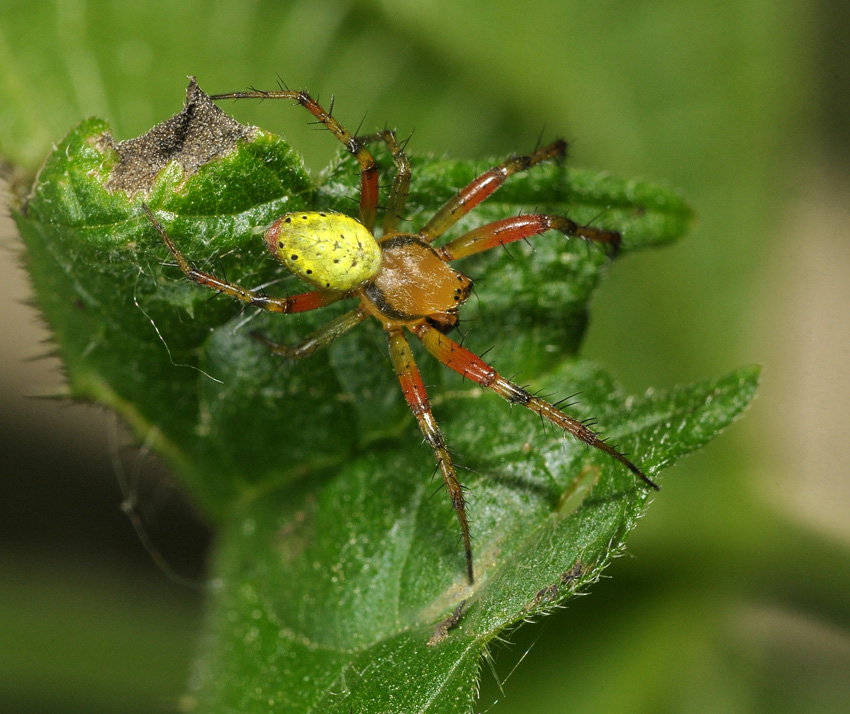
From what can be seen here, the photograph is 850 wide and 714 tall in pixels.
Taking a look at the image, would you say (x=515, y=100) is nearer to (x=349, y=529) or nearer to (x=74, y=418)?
(x=349, y=529)

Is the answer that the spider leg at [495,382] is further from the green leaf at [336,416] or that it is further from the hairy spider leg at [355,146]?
the hairy spider leg at [355,146]

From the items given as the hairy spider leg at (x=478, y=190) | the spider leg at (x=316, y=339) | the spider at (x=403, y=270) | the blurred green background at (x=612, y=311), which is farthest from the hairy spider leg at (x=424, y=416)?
the blurred green background at (x=612, y=311)

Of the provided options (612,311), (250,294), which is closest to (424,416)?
(250,294)

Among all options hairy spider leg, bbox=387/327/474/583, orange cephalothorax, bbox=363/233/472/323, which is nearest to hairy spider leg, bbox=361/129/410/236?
orange cephalothorax, bbox=363/233/472/323

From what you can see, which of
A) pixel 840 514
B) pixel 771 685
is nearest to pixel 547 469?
pixel 840 514

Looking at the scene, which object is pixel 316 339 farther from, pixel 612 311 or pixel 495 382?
pixel 612 311

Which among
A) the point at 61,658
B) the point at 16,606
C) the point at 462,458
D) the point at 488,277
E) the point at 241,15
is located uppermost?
the point at 241,15
